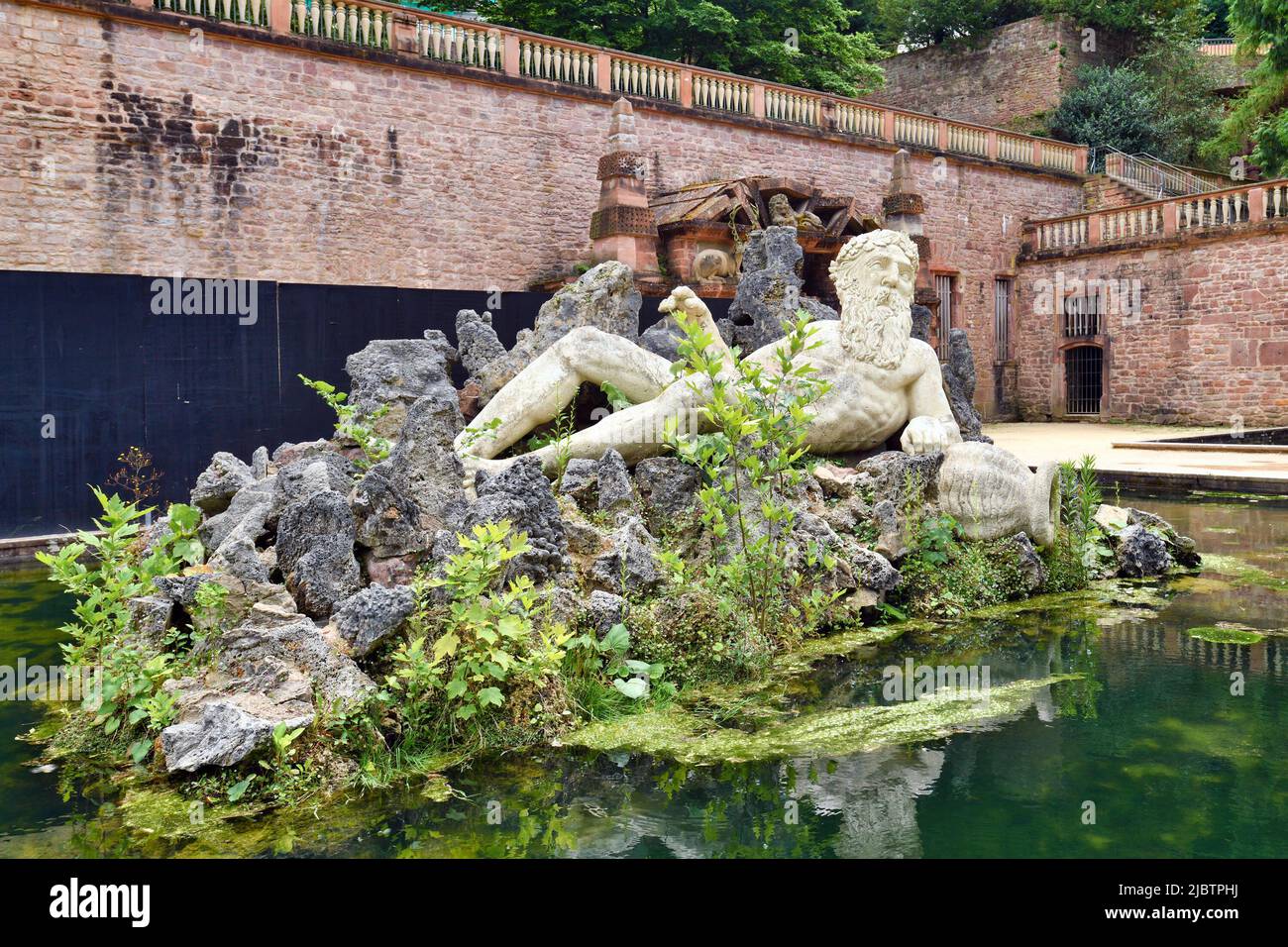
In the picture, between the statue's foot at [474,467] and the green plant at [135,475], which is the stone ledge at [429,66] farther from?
the statue's foot at [474,467]

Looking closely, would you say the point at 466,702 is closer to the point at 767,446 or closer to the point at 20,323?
the point at 767,446

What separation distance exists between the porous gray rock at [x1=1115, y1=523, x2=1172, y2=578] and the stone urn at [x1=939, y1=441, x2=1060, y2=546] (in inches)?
28.7

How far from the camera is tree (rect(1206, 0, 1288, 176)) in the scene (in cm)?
2120

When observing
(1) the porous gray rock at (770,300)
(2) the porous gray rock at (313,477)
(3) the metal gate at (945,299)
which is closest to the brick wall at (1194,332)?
(3) the metal gate at (945,299)

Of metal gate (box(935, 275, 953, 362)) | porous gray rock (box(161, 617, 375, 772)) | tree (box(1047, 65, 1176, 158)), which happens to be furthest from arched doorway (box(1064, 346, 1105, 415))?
porous gray rock (box(161, 617, 375, 772))

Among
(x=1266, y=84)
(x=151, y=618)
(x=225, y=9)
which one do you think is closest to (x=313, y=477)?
(x=151, y=618)

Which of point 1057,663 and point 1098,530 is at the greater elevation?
point 1098,530

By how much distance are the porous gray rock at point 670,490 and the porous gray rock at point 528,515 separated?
97 centimetres

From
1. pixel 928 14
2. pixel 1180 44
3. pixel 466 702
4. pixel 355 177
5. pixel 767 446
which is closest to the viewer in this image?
pixel 466 702

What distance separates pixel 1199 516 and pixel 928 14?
25.1 metres

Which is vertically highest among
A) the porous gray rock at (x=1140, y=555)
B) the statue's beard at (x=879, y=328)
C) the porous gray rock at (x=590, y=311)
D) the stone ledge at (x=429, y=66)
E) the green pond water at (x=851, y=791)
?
the stone ledge at (x=429, y=66)

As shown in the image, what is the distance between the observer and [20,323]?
906cm

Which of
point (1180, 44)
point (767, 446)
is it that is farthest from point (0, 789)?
point (1180, 44)

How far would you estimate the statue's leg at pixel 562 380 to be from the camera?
5.76m
